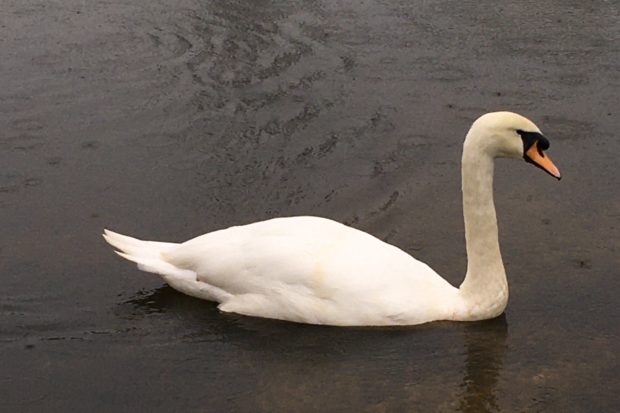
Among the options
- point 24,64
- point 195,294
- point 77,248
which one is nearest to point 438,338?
point 195,294

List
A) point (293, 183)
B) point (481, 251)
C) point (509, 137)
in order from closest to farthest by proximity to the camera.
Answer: point (509, 137) → point (481, 251) → point (293, 183)

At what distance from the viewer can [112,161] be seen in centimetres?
750

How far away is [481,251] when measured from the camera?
17.9ft

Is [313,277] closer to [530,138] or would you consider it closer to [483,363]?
[483,363]

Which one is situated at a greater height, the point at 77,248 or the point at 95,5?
the point at 95,5

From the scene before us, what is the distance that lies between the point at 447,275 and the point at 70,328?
2.18 m

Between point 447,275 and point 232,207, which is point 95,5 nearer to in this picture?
point 232,207

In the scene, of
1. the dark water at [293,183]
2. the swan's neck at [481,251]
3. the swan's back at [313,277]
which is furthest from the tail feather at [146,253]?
the swan's neck at [481,251]

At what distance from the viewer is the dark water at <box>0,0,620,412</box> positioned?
198 inches

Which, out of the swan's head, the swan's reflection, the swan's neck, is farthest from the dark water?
the swan's head

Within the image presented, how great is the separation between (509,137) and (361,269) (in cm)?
104

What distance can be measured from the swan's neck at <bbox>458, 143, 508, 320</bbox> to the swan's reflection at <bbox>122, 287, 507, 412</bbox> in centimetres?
11

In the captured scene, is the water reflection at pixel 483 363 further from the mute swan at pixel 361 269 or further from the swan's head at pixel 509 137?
the swan's head at pixel 509 137

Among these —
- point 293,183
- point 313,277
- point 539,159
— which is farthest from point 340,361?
point 293,183
